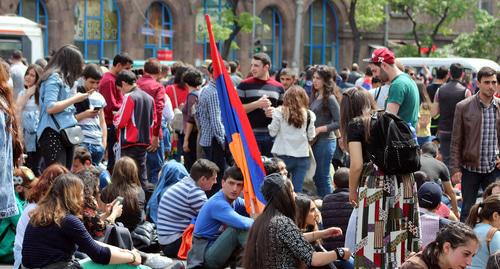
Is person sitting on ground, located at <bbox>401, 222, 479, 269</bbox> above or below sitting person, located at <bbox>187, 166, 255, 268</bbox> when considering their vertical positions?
above

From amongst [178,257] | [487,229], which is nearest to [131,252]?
[178,257]

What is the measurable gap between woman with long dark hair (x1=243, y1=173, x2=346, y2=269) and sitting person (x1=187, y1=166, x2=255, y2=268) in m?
1.74

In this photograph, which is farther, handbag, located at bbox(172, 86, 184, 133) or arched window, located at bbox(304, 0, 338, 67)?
arched window, located at bbox(304, 0, 338, 67)

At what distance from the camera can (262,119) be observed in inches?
516

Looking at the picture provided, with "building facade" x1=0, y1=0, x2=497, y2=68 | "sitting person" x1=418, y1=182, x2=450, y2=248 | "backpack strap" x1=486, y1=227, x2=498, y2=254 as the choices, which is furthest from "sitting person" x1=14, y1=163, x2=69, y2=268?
"building facade" x1=0, y1=0, x2=497, y2=68

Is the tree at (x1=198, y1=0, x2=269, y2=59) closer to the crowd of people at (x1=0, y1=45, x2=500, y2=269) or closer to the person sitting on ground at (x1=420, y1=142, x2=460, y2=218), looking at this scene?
the crowd of people at (x1=0, y1=45, x2=500, y2=269)

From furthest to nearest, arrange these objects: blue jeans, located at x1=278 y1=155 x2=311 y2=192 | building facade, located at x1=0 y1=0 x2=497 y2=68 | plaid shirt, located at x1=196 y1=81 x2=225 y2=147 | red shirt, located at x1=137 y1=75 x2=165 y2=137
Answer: building facade, located at x1=0 y1=0 x2=497 y2=68, red shirt, located at x1=137 y1=75 x2=165 y2=137, plaid shirt, located at x1=196 y1=81 x2=225 y2=147, blue jeans, located at x1=278 y1=155 x2=311 y2=192

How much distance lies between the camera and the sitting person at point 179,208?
34.1ft

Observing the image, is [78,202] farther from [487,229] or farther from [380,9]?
[380,9]

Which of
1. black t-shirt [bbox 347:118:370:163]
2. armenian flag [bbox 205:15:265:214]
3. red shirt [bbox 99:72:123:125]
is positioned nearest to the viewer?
black t-shirt [bbox 347:118:370:163]

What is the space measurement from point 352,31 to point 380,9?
351 centimetres

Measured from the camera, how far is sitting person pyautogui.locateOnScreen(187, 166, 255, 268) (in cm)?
918

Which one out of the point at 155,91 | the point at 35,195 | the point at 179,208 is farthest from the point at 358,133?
the point at 155,91

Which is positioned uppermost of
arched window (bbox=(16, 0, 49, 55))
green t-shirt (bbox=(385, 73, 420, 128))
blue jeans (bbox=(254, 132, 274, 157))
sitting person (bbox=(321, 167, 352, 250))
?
arched window (bbox=(16, 0, 49, 55))
